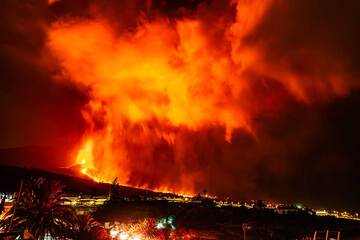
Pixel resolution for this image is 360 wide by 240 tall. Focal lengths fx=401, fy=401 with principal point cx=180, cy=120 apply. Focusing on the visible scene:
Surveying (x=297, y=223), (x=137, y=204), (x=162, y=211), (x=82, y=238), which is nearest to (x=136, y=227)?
(x=82, y=238)

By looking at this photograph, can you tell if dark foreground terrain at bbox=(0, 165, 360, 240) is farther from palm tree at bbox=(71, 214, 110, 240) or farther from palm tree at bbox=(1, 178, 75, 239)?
palm tree at bbox=(1, 178, 75, 239)

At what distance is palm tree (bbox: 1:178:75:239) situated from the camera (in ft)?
108

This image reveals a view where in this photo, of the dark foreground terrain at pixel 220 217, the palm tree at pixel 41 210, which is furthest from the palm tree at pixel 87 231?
the dark foreground terrain at pixel 220 217

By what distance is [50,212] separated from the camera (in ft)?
111

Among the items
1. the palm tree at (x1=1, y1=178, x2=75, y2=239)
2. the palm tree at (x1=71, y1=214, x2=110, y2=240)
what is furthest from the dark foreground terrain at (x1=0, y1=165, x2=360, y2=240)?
the palm tree at (x1=1, y1=178, x2=75, y2=239)

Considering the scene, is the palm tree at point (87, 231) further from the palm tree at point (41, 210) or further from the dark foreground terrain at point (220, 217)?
the dark foreground terrain at point (220, 217)

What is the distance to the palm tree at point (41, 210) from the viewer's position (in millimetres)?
32969

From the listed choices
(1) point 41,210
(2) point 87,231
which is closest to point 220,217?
(2) point 87,231

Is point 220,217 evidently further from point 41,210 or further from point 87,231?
point 41,210

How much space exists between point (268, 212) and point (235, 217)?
70.5 ft

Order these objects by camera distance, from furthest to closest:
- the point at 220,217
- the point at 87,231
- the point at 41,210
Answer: the point at 220,217, the point at 87,231, the point at 41,210

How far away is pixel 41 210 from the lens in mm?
33562

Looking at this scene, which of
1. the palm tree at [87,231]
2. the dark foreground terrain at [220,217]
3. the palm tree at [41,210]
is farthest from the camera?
the dark foreground terrain at [220,217]

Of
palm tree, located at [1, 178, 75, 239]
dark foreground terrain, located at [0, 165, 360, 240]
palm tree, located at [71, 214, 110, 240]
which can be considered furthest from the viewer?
dark foreground terrain, located at [0, 165, 360, 240]
